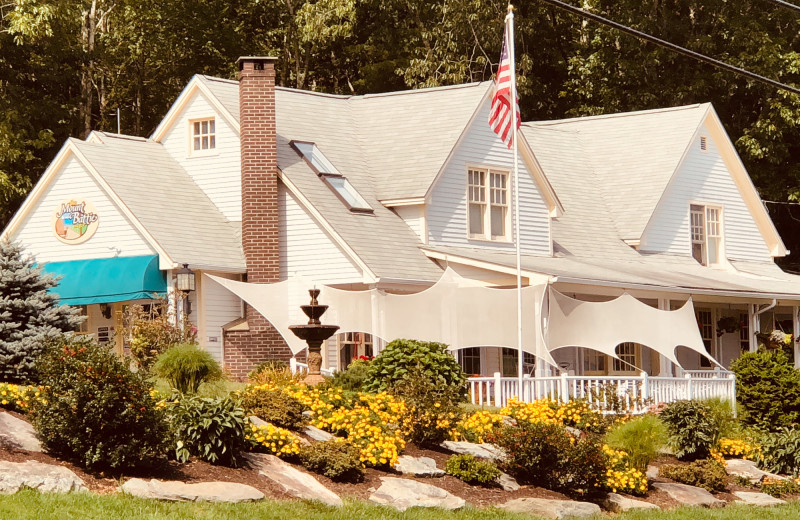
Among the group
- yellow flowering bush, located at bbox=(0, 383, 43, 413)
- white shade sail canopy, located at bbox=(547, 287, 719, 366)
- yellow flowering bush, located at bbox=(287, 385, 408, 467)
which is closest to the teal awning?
white shade sail canopy, located at bbox=(547, 287, 719, 366)

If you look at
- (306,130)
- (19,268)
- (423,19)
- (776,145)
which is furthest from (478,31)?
(19,268)

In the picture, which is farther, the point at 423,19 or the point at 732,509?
the point at 423,19

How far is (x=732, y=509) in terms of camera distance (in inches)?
698

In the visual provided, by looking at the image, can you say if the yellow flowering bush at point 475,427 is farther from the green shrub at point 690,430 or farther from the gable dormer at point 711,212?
the gable dormer at point 711,212

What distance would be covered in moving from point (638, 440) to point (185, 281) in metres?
11.7

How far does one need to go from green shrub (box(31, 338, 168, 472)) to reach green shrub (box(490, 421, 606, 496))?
4741 mm

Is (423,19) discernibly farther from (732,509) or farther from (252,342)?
(732,509)

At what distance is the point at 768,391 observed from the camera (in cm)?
2427

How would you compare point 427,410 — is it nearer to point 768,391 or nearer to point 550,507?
point 550,507

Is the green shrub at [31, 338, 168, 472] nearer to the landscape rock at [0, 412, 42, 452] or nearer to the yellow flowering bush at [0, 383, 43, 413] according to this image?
the landscape rock at [0, 412, 42, 452]

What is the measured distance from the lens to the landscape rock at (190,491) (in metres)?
13.5

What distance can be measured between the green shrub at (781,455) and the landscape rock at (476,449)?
497 centimetres

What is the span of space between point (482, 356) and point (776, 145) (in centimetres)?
1925

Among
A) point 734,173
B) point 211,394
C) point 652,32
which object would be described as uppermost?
point 652,32
